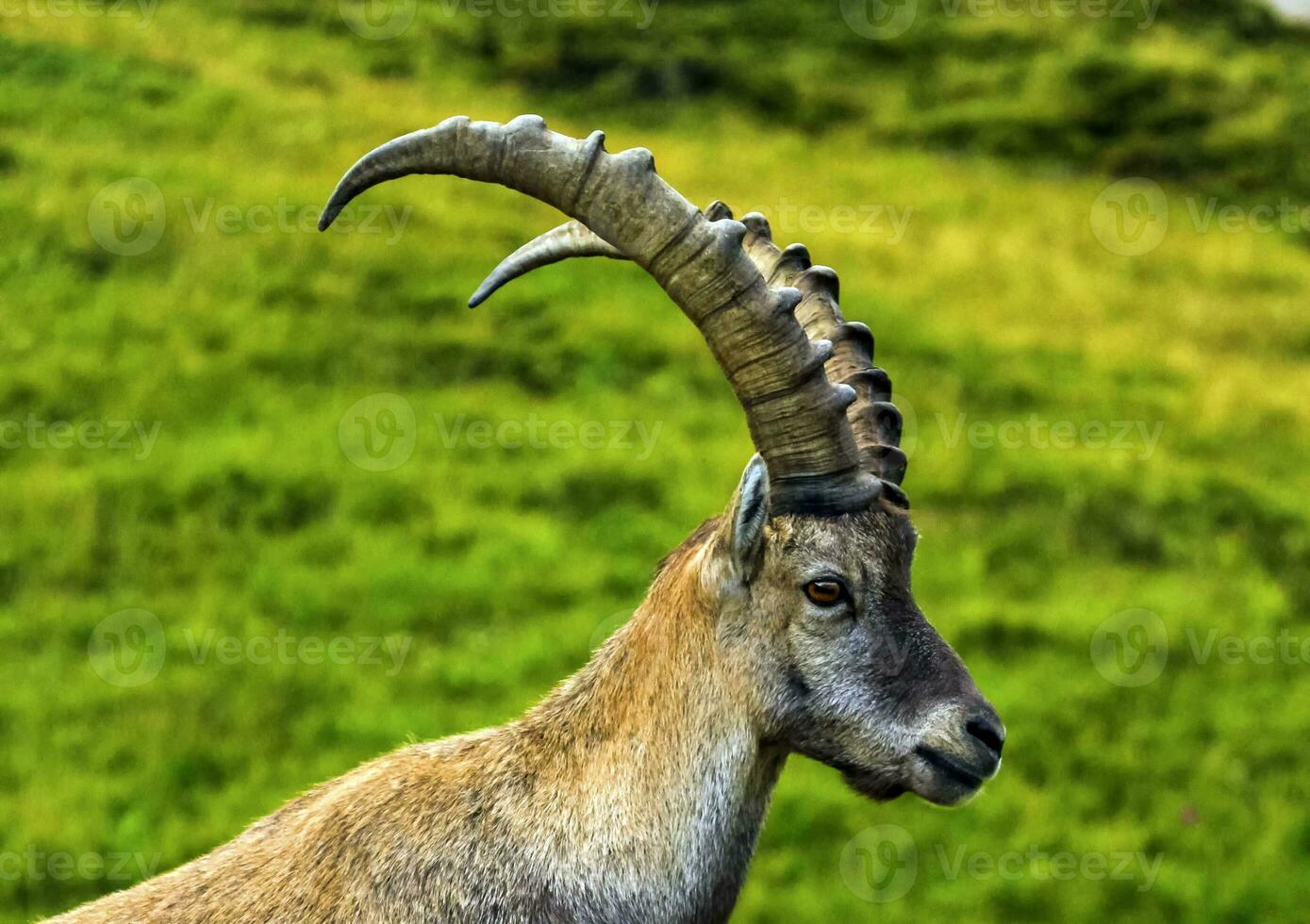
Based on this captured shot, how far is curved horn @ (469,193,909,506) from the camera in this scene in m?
5.37

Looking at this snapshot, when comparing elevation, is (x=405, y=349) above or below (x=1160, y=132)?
below

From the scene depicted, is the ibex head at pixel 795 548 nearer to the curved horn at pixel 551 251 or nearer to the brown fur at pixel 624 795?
the brown fur at pixel 624 795

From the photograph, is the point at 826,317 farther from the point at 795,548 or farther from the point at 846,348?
the point at 795,548

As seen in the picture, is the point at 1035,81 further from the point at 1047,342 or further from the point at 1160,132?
the point at 1047,342

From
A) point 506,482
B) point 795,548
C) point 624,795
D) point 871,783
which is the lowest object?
point 506,482

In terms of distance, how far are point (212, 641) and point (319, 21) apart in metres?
21.6

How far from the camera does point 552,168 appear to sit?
465 centimetres

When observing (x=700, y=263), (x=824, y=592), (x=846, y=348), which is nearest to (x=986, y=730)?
(x=824, y=592)

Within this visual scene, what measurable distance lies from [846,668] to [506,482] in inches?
446

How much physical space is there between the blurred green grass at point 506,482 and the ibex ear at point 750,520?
6826mm

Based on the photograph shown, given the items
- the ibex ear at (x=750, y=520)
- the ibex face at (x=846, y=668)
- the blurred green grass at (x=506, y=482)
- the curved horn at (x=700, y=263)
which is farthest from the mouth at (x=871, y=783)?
the blurred green grass at (x=506, y=482)

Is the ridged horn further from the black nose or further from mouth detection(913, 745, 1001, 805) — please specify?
mouth detection(913, 745, 1001, 805)

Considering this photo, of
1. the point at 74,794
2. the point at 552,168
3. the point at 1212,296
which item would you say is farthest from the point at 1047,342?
the point at 552,168

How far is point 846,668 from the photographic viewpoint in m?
4.89
